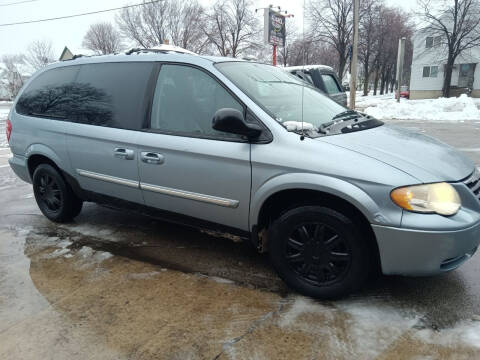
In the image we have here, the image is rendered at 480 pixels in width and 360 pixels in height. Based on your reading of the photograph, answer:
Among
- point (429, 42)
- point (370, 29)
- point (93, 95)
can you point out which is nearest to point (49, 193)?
point (93, 95)

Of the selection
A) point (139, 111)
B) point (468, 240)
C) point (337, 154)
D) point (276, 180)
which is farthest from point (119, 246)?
point (468, 240)

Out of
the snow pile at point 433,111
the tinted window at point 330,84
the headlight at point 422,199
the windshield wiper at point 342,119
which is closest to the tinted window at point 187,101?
the windshield wiper at point 342,119

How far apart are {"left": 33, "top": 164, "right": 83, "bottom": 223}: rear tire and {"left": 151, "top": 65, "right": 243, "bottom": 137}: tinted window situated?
5.12 ft

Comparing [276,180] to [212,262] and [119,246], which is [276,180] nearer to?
[212,262]

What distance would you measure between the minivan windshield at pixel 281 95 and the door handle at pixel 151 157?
2.78 ft

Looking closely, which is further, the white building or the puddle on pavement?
the white building

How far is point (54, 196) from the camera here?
433 cm

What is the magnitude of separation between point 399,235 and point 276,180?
33.4 inches

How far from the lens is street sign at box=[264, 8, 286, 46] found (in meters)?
16.5

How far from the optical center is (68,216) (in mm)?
4336

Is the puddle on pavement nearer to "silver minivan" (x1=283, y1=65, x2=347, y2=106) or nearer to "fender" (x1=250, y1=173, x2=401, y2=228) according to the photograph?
"fender" (x1=250, y1=173, x2=401, y2=228)

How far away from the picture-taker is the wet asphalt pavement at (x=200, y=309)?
228cm

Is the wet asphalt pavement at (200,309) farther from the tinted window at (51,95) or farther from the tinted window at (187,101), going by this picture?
the tinted window at (51,95)

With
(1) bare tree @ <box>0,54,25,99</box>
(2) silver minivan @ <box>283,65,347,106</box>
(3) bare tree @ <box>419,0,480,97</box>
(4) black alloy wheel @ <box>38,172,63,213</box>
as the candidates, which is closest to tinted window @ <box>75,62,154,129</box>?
(4) black alloy wheel @ <box>38,172,63,213</box>
